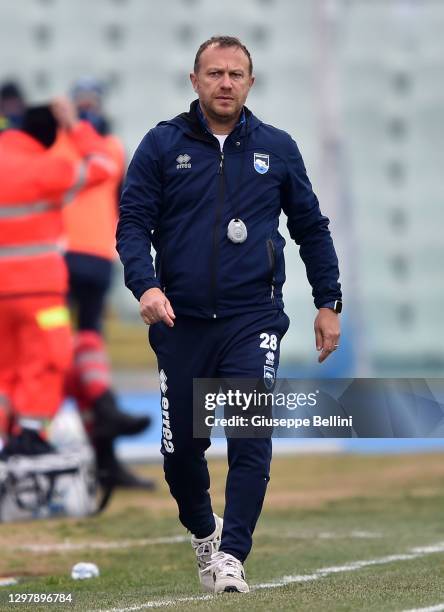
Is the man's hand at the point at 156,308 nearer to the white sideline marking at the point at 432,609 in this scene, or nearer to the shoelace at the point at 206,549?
the shoelace at the point at 206,549

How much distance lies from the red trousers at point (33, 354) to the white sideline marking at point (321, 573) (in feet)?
8.76

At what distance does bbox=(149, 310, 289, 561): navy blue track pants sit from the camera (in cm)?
541

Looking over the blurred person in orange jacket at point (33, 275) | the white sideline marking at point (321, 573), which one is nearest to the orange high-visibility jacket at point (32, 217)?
the blurred person in orange jacket at point (33, 275)

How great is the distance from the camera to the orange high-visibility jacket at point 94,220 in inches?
418

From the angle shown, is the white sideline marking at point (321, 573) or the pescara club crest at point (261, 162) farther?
the pescara club crest at point (261, 162)

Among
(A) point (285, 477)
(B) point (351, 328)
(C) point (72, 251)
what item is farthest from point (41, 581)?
(B) point (351, 328)

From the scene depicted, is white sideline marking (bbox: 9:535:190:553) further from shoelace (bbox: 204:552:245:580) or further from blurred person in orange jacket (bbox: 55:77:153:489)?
shoelace (bbox: 204:552:245:580)

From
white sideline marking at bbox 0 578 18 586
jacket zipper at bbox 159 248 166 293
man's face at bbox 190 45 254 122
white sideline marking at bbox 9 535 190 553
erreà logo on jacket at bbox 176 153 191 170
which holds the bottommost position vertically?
white sideline marking at bbox 0 578 18 586

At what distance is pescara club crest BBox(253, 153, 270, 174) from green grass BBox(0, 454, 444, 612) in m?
1.48

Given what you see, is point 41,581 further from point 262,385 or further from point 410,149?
point 410,149

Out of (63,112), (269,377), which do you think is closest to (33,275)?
(63,112)

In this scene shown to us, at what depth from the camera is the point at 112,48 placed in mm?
23703

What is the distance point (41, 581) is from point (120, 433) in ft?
12.1

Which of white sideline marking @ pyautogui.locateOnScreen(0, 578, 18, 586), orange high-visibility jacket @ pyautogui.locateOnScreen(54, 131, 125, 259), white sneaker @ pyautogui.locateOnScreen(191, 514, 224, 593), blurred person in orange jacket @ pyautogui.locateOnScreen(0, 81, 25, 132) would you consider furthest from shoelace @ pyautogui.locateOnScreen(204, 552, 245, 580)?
orange high-visibility jacket @ pyautogui.locateOnScreen(54, 131, 125, 259)
